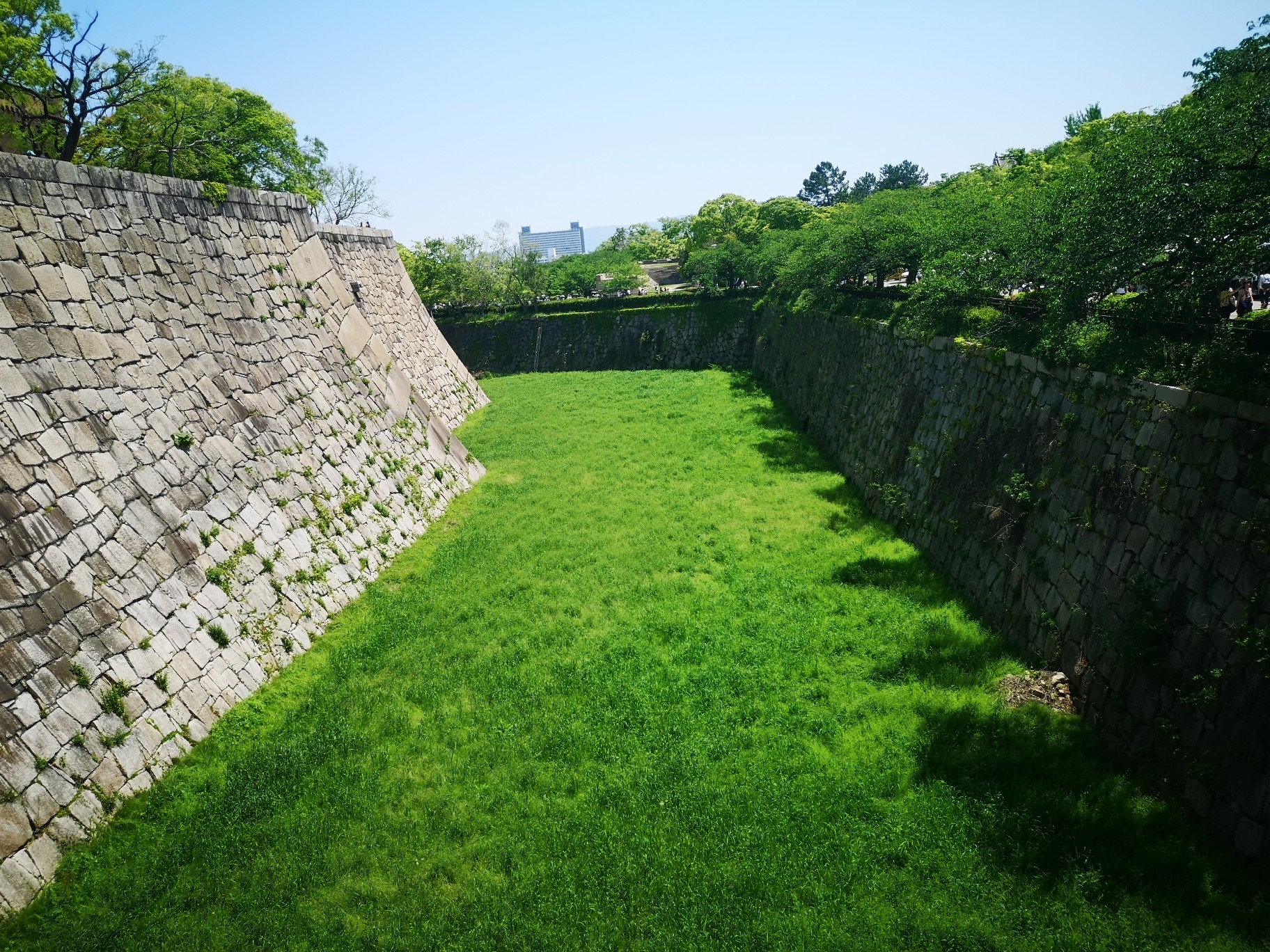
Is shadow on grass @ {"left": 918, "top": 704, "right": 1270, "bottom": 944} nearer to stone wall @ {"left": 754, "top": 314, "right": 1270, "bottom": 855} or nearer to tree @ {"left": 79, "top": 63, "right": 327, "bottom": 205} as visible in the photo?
stone wall @ {"left": 754, "top": 314, "right": 1270, "bottom": 855}

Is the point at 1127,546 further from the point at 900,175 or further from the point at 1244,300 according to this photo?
the point at 900,175

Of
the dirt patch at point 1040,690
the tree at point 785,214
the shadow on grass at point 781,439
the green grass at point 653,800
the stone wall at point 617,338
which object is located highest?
the tree at point 785,214

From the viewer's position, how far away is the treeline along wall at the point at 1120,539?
19.4 feet

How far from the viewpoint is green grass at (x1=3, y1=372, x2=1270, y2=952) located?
5777 mm

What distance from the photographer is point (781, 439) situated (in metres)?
22.0

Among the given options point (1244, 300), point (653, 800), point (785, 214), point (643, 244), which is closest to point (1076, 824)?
point (653, 800)

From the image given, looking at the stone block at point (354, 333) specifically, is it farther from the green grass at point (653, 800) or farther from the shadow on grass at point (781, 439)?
the shadow on grass at point (781, 439)

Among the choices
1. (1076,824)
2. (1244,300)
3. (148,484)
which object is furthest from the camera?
(1244,300)

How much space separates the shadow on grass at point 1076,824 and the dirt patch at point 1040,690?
0.20 m

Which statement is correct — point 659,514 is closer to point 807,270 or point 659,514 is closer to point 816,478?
point 816,478

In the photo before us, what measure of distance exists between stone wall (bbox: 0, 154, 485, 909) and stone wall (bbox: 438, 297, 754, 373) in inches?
1086

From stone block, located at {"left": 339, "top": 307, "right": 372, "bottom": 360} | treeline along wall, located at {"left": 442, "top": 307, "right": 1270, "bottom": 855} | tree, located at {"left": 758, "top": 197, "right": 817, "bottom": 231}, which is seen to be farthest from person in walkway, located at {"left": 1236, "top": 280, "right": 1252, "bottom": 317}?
tree, located at {"left": 758, "top": 197, "right": 817, "bottom": 231}

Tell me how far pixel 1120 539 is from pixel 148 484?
1167 cm

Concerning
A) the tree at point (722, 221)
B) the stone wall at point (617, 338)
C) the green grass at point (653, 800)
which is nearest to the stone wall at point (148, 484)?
the green grass at point (653, 800)
